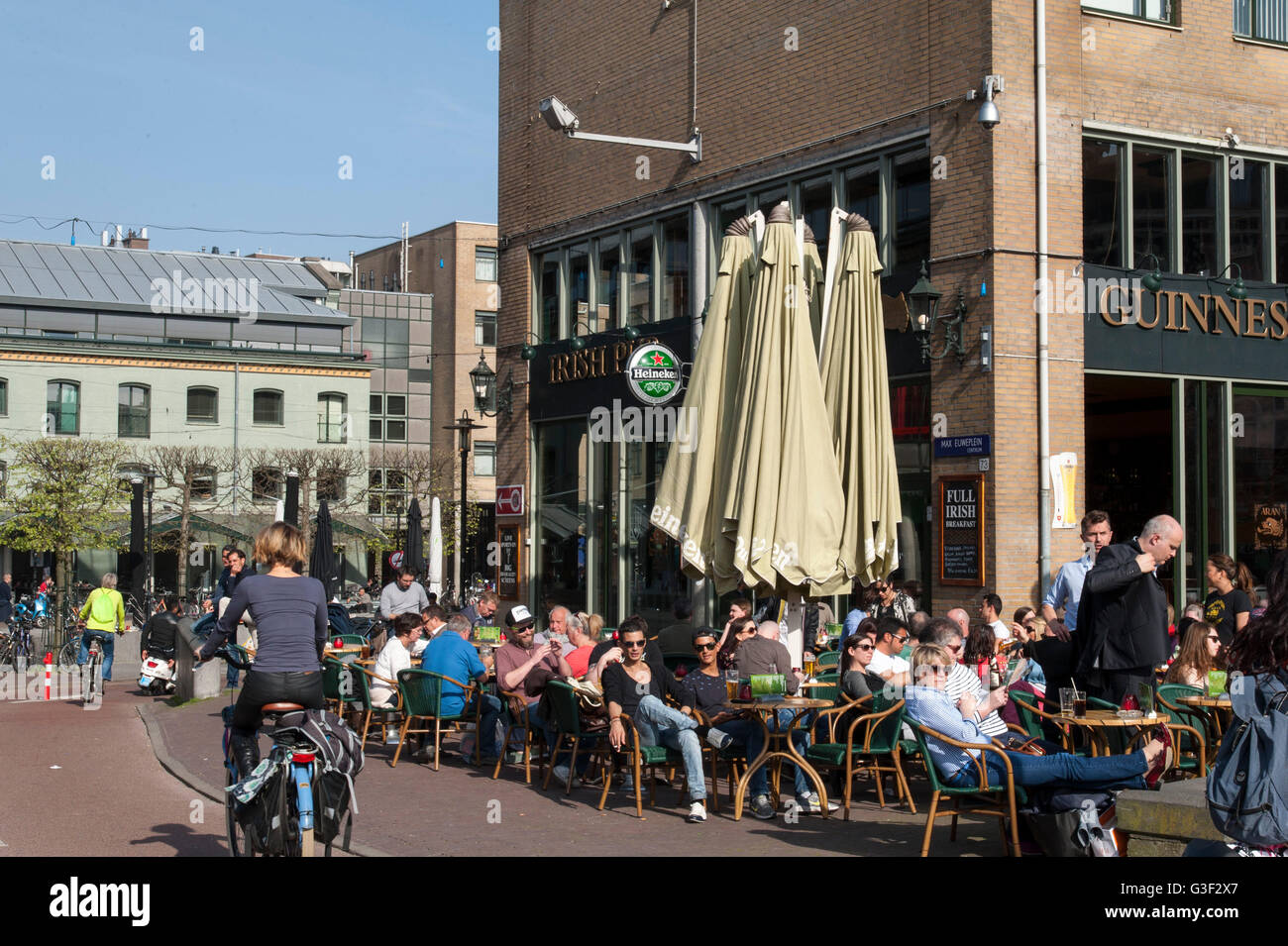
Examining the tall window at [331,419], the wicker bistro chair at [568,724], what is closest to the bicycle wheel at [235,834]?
the wicker bistro chair at [568,724]

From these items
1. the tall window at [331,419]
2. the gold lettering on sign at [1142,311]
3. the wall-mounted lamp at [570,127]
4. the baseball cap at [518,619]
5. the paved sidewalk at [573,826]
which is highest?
the wall-mounted lamp at [570,127]

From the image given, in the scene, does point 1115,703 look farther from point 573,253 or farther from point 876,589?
point 573,253

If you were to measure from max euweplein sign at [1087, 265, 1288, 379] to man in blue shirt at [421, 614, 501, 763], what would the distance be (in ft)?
25.7

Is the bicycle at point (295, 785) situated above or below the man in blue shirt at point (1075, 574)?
below

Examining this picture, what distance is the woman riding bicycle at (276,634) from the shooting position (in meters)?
7.39

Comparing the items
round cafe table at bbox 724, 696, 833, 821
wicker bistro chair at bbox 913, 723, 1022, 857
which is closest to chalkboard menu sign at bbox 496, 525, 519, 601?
round cafe table at bbox 724, 696, 833, 821

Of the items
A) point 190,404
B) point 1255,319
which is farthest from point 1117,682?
point 190,404

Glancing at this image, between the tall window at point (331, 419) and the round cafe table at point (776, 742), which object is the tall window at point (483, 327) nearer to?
the tall window at point (331, 419)

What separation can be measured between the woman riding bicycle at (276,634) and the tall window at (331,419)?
50.7m

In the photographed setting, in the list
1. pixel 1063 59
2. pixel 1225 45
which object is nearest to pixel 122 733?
pixel 1063 59

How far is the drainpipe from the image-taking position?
1589cm

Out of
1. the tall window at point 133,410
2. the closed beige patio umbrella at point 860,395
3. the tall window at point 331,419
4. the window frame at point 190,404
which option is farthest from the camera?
the tall window at point 331,419

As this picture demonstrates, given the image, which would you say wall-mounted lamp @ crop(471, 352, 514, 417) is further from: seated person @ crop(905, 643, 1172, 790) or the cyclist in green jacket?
seated person @ crop(905, 643, 1172, 790)

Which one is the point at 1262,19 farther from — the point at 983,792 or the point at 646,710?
the point at 983,792
